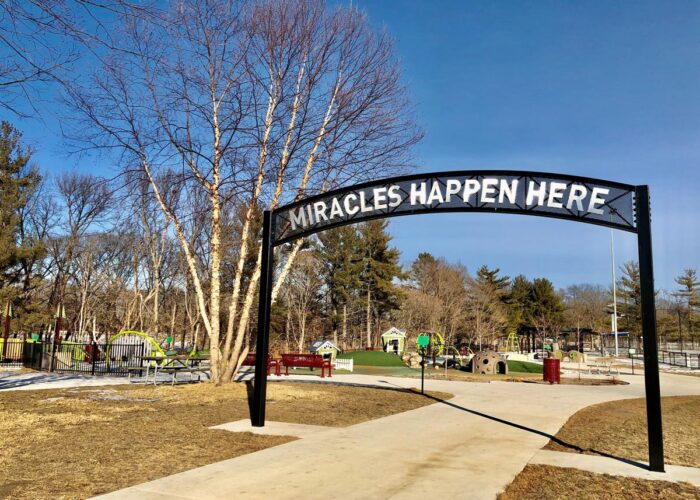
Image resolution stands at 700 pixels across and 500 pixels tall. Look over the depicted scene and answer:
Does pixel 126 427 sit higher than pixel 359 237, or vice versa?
pixel 359 237

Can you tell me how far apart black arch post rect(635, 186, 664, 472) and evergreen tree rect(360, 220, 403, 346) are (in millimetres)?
45975

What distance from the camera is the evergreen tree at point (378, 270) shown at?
5347 centimetres

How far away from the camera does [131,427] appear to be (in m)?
8.70

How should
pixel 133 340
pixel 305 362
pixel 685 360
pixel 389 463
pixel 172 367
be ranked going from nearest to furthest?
pixel 389 463 < pixel 172 367 < pixel 305 362 < pixel 133 340 < pixel 685 360

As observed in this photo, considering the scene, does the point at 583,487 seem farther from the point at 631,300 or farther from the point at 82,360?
the point at 631,300

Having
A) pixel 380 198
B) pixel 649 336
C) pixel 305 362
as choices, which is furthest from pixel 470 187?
pixel 305 362

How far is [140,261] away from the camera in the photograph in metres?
43.6

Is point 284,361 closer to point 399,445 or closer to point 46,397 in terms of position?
point 46,397

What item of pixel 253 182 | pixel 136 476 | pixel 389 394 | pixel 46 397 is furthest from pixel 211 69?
pixel 136 476

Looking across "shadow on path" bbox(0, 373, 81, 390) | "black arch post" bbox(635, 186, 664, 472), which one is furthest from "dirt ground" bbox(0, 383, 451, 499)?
"black arch post" bbox(635, 186, 664, 472)

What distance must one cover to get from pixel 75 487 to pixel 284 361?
16794 millimetres

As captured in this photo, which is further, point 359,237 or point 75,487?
point 359,237

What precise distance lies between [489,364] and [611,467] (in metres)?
22.9

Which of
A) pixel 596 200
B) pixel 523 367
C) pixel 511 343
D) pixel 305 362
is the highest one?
pixel 596 200
